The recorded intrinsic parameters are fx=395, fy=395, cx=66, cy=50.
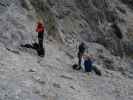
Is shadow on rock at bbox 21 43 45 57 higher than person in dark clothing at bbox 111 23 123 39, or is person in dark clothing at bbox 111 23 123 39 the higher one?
shadow on rock at bbox 21 43 45 57

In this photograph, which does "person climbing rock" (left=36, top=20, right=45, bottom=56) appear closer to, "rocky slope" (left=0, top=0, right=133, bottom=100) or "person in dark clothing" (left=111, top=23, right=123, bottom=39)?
"rocky slope" (left=0, top=0, right=133, bottom=100)

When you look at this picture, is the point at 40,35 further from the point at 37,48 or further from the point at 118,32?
the point at 118,32

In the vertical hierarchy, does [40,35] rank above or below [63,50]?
above

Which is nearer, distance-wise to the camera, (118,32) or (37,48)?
(37,48)

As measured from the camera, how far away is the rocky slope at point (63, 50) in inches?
688

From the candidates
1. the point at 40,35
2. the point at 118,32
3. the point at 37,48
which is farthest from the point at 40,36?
the point at 118,32

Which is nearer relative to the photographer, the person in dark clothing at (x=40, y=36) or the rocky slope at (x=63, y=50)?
the rocky slope at (x=63, y=50)

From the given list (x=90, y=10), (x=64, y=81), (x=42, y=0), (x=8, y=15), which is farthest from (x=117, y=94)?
(x=90, y=10)

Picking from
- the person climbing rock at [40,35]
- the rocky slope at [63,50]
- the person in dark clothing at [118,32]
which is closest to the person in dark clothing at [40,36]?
the person climbing rock at [40,35]

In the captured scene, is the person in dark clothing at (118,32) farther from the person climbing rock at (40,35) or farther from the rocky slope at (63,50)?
the person climbing rock at (40,35)

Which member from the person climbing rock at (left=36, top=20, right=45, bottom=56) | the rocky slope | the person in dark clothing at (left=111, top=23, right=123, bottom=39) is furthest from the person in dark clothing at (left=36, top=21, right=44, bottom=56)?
the person in dark clothing at (left=111, top=23, right=123, bottom=39)

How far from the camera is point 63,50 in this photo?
26.2m

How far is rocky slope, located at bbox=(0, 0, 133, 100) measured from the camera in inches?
688

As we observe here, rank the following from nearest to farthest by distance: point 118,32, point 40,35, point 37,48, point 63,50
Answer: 1. point 40,35
2. point 37,48
3. point 63,50
4. point 118,32
